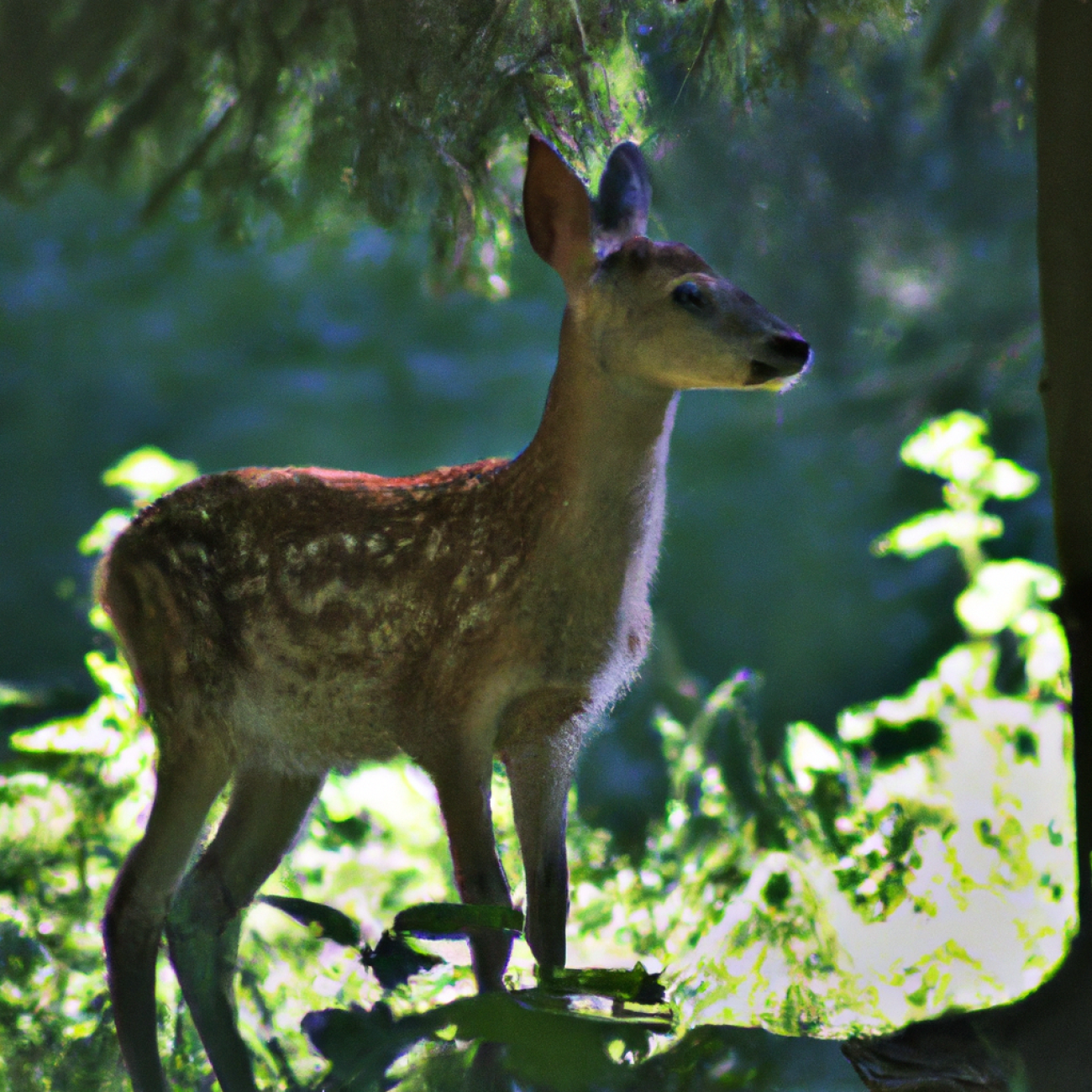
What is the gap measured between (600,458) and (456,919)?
1.26 ft

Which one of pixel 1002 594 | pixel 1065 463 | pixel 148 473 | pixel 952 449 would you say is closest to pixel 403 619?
pixel 1065 463

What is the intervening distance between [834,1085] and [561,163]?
81 cm

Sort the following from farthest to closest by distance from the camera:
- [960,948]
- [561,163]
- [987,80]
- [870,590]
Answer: [870,590] → [960,948] → [987,80] → [561,163]

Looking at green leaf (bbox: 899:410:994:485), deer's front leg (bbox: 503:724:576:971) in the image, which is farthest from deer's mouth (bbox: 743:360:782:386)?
green leaf (bbox: 899:410:994:485)

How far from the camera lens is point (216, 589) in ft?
3.28

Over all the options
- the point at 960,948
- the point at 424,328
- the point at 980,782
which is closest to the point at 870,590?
the point at 980,782

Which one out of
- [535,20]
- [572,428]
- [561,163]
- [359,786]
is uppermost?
[535,20]

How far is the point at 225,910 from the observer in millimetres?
1012

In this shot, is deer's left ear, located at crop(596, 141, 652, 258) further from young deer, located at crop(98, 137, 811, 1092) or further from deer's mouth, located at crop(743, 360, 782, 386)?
deer's mouth, located at crop(743, 360, 782, 386)

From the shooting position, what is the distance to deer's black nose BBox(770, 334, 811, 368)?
889 mm

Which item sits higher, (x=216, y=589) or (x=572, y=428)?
(x=572, y=428)

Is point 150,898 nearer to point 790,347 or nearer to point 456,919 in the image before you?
point 456,919

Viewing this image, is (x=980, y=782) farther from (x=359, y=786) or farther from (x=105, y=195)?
(x=105, y=195)

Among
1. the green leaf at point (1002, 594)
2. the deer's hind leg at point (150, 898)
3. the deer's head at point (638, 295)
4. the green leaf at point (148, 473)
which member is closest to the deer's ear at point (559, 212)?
the deer's head at point (638, 295)
